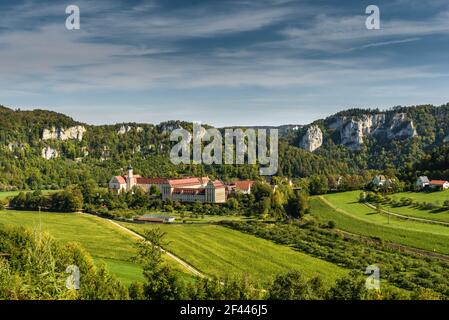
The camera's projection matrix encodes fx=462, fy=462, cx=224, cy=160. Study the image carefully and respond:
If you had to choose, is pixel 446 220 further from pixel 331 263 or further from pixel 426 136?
pixel 426 136

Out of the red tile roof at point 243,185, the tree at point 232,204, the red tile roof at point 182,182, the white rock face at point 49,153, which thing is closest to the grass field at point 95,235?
the tree at point 232,204

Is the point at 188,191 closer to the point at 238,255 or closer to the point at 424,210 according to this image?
the point at 424,210

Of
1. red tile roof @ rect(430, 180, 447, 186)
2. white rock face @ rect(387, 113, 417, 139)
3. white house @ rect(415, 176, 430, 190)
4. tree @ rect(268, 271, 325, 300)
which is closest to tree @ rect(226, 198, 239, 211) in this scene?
white house @ rect(415, 176, 430, 190)

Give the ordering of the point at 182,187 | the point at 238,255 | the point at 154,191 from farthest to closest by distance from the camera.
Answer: the point at 182,187 → the point at 154,191 → the point at 238,255

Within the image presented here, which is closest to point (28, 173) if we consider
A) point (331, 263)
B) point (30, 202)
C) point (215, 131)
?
point (30, 202)

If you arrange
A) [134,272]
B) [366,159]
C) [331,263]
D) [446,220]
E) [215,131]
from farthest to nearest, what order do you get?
[366,159], [215,131], [446,220], [331,263], [134,272]

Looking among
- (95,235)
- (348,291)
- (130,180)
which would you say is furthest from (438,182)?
(348,291)

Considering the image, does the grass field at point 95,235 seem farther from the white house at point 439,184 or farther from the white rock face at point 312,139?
the white rock face at point 312,139

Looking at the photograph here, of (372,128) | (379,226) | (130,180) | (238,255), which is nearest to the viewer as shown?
(238,255)
